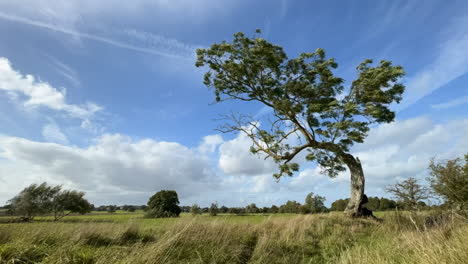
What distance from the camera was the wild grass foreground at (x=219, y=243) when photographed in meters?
4.65

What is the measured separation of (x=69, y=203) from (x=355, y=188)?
49.7m

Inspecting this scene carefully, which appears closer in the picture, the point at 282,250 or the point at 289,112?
the point at 282,250

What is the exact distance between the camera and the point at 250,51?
16922 millimetres

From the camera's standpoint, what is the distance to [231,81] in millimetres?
18766

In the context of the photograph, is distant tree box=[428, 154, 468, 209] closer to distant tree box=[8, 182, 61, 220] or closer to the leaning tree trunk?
the leaning tree trunk

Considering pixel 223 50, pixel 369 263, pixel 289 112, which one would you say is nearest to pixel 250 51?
pixel 223 50

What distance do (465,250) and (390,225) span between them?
8.39 meters

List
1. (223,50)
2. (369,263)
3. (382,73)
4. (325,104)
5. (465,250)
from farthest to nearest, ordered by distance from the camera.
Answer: (223,50) → (325,104) → (382,73) → (369,263) → (465,250)

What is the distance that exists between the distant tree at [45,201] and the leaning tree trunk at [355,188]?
40.8m

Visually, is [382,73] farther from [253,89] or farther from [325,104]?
[253,89]

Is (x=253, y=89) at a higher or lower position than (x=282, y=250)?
higher

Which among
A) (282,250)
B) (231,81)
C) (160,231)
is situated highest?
(231,81)

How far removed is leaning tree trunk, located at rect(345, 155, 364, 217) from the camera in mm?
16016

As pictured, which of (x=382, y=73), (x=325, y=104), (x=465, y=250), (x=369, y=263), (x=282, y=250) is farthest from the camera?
(x=325, y=104)
